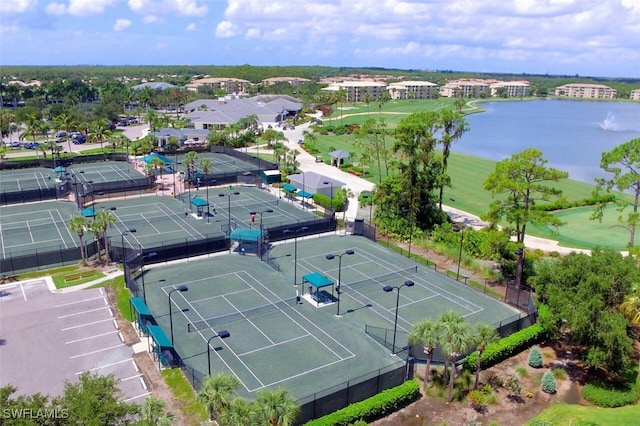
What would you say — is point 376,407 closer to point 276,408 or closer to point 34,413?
point 276,408

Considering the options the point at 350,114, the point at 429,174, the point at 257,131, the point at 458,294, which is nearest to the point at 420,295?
the point at 458,294

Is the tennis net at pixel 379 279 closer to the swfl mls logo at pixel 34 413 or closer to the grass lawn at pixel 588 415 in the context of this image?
the grass lawn at pixel 588 415

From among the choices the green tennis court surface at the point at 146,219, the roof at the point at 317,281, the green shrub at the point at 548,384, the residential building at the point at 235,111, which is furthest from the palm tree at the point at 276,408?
the residential building at the point at 235,111

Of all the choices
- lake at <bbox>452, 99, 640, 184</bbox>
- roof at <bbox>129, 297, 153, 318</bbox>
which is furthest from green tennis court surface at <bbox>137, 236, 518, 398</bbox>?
lake at <bbox>452, 99, 640, 184</bbox>

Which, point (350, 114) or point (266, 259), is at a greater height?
point (350, 114)

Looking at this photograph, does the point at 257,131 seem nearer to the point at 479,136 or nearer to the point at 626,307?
the point at 479,136

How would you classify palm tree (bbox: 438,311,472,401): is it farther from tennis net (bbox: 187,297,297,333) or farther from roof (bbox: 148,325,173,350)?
roof (bbox: 148,325,173,350)
